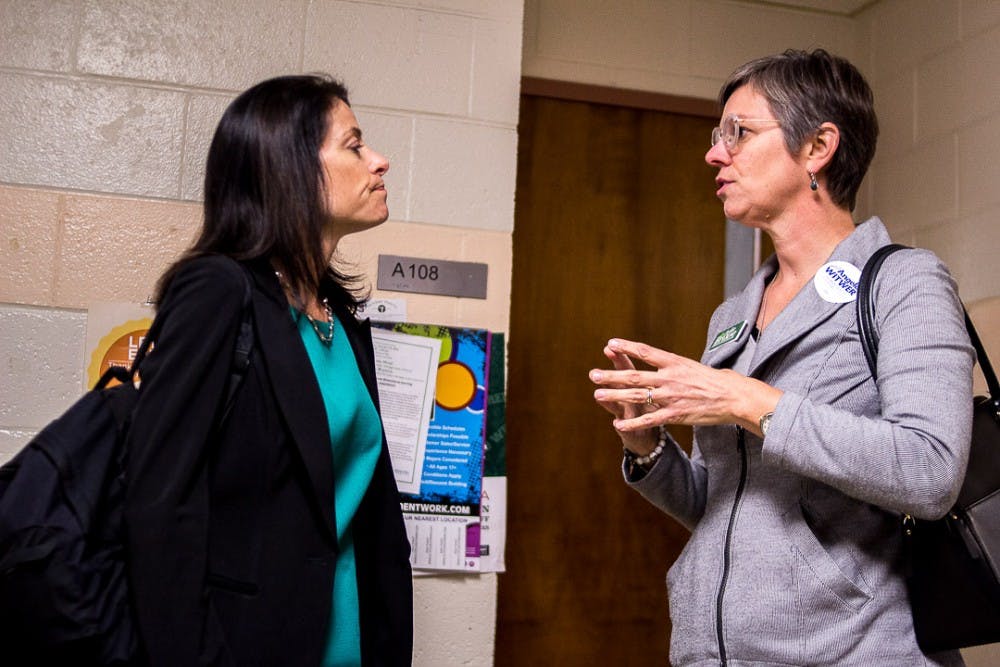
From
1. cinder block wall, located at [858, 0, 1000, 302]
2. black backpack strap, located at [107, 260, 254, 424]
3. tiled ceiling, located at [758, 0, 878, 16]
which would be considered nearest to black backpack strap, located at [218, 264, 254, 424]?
black backpack strap, located at [107, 260, 254, 424]

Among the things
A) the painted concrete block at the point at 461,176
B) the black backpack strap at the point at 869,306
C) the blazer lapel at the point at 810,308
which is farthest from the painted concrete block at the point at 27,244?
the black backpack strap at the point at 869,306

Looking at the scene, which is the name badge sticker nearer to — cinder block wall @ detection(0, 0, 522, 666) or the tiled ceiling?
cinder block wall @ detection(0, 0, 522, 666)

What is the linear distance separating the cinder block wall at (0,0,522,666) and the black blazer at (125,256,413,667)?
2.82 ft

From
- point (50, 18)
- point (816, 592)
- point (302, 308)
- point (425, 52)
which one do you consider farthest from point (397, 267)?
point (816, 592)

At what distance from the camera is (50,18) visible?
2.18 m

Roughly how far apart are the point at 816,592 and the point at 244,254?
35.4 inches

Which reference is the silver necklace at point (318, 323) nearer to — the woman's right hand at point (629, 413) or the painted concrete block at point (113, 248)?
the woman's right hand at point (629, 413)

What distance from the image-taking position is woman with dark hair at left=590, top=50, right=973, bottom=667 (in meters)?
1.20

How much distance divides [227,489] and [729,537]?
675 mm

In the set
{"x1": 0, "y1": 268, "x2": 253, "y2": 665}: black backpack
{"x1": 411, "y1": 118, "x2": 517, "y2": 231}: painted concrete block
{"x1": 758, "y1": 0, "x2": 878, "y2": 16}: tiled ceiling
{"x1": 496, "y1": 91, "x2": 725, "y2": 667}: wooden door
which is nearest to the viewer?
{"x1": 0, "y1": 268, "x2": 253, "y2": 665}: black backpack

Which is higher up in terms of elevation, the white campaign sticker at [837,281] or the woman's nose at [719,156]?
the woman's nose at [719,156]

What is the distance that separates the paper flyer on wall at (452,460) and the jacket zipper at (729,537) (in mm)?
935

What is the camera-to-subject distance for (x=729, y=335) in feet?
5.08

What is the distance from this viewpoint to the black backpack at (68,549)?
1175mm
